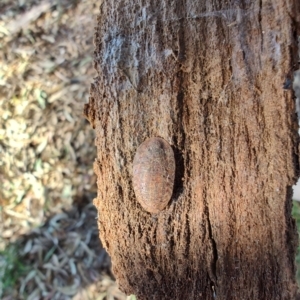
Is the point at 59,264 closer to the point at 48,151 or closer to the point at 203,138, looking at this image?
the point at 48,151

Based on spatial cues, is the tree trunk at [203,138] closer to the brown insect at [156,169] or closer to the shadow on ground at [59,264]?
the brown insect at [156,169]

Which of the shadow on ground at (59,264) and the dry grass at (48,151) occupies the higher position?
the dry grass at (48,151)

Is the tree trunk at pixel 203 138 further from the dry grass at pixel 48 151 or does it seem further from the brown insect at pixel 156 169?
the dry grass at pixel 48 151

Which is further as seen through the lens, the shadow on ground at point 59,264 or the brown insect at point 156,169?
the shadow on ground at point 59,264

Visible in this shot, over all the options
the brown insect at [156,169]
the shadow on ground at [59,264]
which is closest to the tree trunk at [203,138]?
the brown insect at [156,169]

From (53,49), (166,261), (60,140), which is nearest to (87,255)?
Answer: (60,140)

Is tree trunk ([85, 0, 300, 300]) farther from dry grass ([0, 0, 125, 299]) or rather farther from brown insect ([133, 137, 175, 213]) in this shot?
dry grass ([0, 0, 125, 299])

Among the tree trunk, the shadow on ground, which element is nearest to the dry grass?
the shadow on ground

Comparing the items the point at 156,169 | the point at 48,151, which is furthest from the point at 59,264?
the point at 156,169
